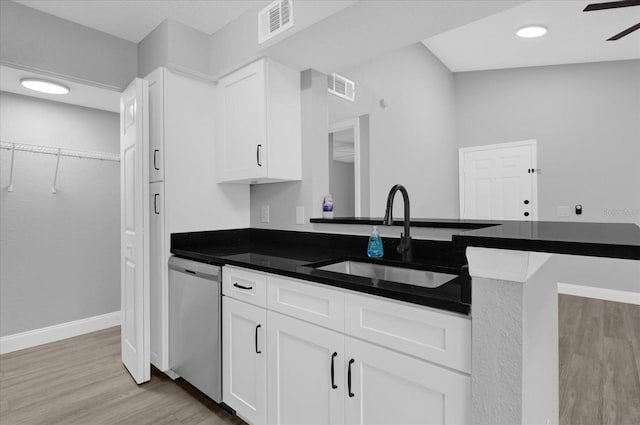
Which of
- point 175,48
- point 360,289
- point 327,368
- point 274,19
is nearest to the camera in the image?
point 360,289

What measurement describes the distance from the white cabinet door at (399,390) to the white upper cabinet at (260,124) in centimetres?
127

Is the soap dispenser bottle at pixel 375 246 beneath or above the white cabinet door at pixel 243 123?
beneath

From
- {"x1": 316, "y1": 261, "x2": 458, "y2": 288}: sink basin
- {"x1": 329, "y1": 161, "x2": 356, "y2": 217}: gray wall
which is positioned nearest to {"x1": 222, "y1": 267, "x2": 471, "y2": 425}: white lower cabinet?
{"x1": 316, "y1": 261, "x2": 458, "y2": 288}: sink basin

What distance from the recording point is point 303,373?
1.46 meters

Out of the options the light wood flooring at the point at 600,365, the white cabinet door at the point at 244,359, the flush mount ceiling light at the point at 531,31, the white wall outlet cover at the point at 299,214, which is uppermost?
the flush mount ceiling light at the point at 531,31

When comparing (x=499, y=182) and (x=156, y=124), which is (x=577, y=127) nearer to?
(x=499, y=182)

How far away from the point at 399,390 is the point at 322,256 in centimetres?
89

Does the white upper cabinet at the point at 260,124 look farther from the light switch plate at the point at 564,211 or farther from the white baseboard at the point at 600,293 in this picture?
the white baseboard at the point at 600,293

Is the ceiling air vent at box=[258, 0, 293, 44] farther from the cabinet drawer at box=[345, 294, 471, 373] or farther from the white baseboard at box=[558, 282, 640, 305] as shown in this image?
the white baseboard at box=[558, 282, 640, 305]

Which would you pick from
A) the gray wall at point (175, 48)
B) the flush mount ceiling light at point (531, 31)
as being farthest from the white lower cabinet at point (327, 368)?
the flush mount ceiling light at point (531, 31)

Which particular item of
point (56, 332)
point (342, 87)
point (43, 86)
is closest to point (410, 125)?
point (342, 87)

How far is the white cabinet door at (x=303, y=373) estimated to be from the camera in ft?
4.41

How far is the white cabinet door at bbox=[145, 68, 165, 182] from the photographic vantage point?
2.25 meters

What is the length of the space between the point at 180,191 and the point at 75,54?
1.11m
